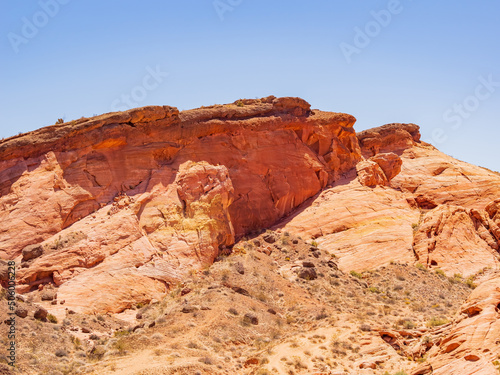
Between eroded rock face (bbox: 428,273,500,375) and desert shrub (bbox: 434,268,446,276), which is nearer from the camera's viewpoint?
eroded rock face (bbox: 428,273,500,375)

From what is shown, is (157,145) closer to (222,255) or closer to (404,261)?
(222,255)

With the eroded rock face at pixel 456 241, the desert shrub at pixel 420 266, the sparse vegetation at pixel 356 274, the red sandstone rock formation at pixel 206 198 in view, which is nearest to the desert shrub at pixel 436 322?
the desert shrub at pixel 420 266

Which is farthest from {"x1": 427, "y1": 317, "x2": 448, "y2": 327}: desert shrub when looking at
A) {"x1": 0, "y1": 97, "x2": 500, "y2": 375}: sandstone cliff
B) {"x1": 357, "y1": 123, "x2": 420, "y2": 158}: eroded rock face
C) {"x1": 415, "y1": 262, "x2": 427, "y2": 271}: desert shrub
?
{"x1": 357, "y1": 123, "x2": 420, "y2": 158}: eroded rock face

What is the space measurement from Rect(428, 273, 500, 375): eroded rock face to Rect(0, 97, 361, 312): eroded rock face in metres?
16.7

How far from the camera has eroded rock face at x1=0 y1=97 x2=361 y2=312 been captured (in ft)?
108

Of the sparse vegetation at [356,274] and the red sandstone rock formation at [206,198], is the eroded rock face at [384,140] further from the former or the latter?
the sparse vegetation at [356,274]

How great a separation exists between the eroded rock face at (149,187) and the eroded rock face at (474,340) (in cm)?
1675

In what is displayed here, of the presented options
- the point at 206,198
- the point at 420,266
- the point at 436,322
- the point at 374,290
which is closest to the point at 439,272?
the point at 420,266

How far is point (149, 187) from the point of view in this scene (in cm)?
3778

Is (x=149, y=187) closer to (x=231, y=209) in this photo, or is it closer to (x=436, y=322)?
(x=231, y=209)

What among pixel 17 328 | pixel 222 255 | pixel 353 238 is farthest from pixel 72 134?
pixel 353 238

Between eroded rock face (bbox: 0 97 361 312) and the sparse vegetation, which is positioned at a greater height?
eroded rock face (bbox: 0 97 361 312)

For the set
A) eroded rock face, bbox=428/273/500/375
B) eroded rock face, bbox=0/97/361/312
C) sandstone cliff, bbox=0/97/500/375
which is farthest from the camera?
eroded rock face, bbox=0/97/361/312

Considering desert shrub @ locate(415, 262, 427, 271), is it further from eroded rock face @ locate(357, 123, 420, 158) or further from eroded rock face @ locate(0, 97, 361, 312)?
eroded rock face @ locate(357, 123, 420, 158)
